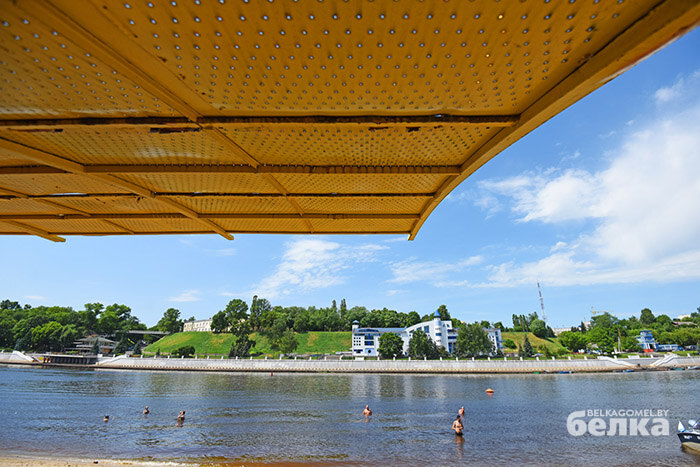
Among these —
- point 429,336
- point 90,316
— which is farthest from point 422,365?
point 90,316

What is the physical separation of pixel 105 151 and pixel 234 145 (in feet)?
7.27

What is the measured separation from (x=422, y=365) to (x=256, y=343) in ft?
159

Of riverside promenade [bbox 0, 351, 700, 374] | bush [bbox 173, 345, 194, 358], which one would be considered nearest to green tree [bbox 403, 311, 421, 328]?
riverside promenade [bbox 0, 351, 700, 374]

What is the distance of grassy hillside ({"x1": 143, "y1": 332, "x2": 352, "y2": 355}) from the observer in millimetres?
89000

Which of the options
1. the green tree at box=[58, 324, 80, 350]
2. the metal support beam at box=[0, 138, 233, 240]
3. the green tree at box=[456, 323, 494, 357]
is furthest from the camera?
the green tree at box=[58, 324, 80, 350]

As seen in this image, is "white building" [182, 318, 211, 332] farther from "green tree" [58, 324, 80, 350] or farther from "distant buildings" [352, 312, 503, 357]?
"distant buildings" [352, 312, 503, 357]

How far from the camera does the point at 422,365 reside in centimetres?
6688

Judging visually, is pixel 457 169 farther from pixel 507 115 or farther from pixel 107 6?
pixel 107 6

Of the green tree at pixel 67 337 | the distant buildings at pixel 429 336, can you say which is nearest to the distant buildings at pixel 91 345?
the green tree at pixel 67 337

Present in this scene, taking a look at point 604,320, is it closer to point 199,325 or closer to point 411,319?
point 411,319

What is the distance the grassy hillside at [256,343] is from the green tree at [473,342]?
104 ft

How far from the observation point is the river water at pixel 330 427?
16531mm
